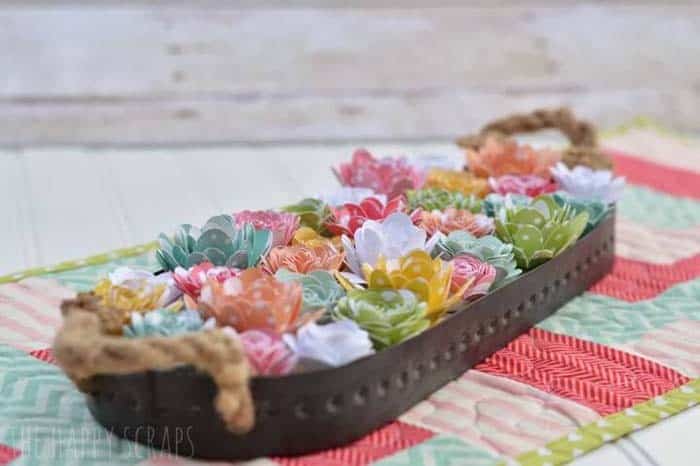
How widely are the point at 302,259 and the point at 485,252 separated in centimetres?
20

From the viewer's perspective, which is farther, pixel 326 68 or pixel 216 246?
pixel 326 68

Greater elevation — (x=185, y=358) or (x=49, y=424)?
(x=185, y=358)

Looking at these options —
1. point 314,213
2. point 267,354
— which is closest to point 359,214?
point 314,213

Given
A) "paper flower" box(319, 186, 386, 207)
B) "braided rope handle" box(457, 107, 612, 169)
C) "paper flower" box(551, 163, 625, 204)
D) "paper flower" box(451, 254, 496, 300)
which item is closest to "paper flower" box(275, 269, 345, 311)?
"paper flower" box(451, 254, 496, 300)

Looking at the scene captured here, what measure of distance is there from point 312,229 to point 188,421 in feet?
1.24

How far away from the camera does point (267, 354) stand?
1.01m

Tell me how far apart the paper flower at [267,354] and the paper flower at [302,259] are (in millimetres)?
179

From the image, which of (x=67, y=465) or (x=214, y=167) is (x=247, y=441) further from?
(x=214, y=167)

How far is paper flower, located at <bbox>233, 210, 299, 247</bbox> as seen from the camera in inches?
50.4

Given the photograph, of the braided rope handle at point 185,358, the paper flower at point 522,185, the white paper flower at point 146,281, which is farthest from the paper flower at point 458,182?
the braided rope handle at point 185,358

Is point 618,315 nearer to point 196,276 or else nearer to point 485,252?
point 485,252

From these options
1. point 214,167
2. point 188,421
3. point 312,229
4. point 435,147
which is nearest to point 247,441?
point 188,421

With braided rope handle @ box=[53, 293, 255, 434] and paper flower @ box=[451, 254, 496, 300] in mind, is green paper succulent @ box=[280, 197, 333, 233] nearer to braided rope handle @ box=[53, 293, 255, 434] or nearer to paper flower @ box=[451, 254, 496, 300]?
paper flower @ box=[451, 254, 496, 300]

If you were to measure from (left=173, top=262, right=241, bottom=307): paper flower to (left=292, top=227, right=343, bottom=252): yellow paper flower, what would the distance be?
135 millimetres
